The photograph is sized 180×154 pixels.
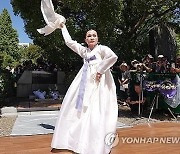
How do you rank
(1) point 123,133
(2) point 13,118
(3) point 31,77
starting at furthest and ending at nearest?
(3) point 31,77, (2) point 13,118, (1) point 123,133

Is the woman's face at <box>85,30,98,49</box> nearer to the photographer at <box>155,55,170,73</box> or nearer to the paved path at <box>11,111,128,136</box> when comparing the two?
A: the paved path at <box>11,111,128,136</box>

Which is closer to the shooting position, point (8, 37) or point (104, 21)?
point (104, 21)

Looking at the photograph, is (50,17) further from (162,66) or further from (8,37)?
(8,37)

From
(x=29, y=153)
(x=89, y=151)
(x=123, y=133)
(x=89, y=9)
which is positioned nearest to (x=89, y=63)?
(x=89, y=151)

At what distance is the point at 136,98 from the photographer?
8.48 meters

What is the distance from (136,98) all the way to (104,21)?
8.96 feet

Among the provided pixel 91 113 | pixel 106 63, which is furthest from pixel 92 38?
pixel 91 113

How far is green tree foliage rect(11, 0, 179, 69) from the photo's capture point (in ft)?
31.8

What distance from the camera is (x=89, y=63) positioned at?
169 inches

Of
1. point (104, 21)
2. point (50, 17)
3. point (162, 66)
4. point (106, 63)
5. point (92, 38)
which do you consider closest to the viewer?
point (106, 63)

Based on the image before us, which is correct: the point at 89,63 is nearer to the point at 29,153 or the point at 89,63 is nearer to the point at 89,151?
the point at 89,151

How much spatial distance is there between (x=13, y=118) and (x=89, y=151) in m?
4.23

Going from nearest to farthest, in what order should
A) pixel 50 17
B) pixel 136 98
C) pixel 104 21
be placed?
pixel 50 17, pixel 136 98, pixel 104 21

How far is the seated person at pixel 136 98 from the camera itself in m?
8.16
